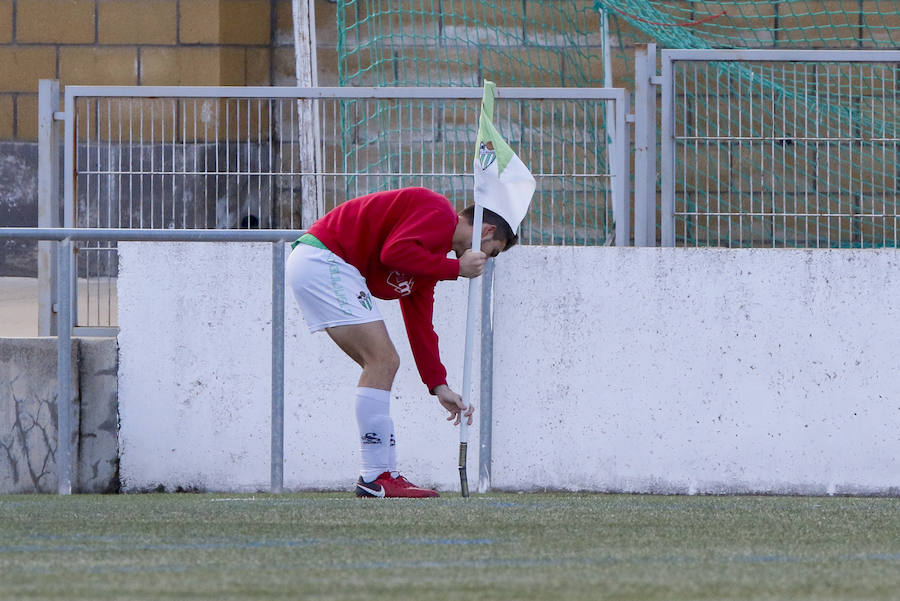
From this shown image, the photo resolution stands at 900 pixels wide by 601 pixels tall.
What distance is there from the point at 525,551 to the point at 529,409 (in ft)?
9.58

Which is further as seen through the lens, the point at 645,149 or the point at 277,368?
the point at 645,149

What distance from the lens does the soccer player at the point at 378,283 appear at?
5.82m

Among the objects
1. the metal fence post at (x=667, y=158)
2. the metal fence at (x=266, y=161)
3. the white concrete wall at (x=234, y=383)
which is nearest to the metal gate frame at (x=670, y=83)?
the metal fence post at (x=667, y=158)

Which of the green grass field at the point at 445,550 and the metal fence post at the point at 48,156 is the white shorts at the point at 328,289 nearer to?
the green grass field at the point at 445,550

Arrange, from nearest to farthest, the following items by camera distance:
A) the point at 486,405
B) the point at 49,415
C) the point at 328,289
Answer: the point at 328,289 → the point at 486,405 → the point at 49,415

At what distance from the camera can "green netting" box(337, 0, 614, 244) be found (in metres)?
7.59

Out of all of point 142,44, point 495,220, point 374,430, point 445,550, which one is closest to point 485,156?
point 495,220

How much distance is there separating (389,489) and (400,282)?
0.79 meters

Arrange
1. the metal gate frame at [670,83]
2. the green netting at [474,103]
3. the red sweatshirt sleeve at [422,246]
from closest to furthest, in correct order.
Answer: the red sweatshirt sleeve at [422,246] < the metal gate frame at [670,83] < the green netting at [474,103]

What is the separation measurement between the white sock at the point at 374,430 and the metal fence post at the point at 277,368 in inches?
A: 42.5

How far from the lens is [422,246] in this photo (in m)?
5.71

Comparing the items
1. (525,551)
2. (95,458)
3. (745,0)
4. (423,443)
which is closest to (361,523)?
(525,551)

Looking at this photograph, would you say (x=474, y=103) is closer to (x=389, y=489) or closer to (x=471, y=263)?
(x=471, y=263)

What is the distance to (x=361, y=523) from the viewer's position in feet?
15.8
